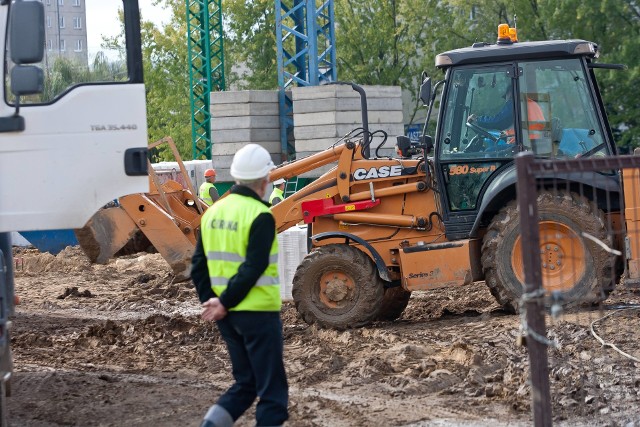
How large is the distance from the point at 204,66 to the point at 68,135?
88.6 ft

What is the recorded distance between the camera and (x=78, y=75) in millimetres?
7934

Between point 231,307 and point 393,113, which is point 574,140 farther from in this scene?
point 393,113

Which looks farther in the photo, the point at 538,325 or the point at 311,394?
the point at 311,394

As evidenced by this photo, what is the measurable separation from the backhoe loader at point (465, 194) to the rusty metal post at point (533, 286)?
4.63 metres

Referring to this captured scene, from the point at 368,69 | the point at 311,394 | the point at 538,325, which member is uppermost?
the point at 368,69

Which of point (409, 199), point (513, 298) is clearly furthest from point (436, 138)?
point (513, 298)

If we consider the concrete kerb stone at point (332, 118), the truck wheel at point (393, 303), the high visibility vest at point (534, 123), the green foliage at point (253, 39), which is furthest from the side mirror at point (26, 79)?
the green foliage at point (253, 39)

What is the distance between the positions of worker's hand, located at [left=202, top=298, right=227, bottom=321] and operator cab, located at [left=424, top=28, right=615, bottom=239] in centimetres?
535

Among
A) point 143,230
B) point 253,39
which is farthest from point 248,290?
point 253,39

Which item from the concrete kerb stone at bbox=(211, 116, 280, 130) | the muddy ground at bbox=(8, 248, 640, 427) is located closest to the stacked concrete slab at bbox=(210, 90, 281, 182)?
the concrete kerb stone at bbox=(211, 116, 280, 130)

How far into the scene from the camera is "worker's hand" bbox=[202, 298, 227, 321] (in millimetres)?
6055

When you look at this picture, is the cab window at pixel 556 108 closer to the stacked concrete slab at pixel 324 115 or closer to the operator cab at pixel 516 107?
the operator cab at pixel 516 107

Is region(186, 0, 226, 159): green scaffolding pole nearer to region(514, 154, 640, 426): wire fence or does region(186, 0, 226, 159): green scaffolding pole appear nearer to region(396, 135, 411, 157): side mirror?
region(396, 135, 411, 157): side mirror

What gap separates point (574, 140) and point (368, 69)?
2504cm
